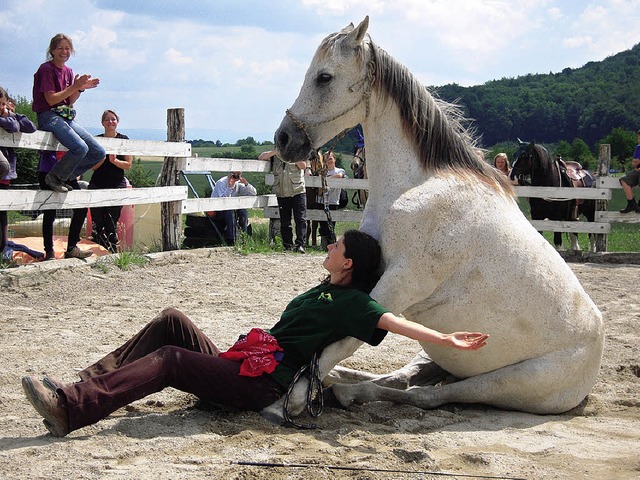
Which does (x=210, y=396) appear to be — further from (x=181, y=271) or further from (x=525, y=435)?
(x=181, y=271)

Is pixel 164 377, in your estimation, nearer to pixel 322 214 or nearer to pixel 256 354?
pixel 256 354

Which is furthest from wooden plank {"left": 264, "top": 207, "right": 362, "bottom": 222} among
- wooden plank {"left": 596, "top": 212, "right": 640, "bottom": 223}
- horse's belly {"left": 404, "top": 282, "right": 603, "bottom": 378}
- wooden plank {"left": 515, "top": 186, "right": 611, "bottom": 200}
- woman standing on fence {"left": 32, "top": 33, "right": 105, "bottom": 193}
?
horse's belly {"left": 404, "top": 282, "right": 603, "bottom": 378}

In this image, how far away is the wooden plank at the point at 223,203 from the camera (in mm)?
10211

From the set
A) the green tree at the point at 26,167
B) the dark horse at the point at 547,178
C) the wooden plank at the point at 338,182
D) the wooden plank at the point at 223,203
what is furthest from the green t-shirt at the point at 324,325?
the green tree at the point at 26,167

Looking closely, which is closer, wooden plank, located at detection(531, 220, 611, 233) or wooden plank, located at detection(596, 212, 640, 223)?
wooden plank, located at detection(596, 212, 640, 223)

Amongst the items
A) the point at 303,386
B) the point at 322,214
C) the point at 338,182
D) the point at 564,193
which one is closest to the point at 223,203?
the point at 322,214

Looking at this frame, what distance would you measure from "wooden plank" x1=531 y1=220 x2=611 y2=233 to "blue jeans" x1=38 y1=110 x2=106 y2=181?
7.66 meters

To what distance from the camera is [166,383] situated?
3.41 meters

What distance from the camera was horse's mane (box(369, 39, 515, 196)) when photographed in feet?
13.2

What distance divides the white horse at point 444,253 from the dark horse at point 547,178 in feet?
30.6

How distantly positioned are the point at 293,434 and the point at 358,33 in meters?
2.15

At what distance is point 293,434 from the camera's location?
3.40m

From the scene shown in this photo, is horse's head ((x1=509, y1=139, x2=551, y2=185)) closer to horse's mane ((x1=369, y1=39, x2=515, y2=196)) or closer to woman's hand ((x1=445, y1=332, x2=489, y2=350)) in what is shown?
horse's mane ((x1=369, y1=39, x2=515, y2=196))

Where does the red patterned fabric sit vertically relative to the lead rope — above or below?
above
